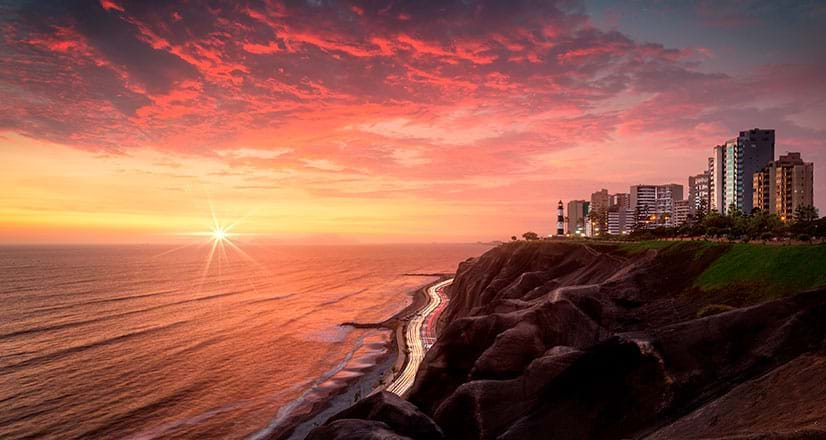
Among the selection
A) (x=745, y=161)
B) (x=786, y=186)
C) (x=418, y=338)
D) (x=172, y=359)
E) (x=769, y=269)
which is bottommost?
(x=172, y=359)

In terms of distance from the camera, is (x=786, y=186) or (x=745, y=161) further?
(x=745, y=161)

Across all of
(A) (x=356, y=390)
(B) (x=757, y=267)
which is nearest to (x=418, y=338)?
(A) (x=356, y=390)

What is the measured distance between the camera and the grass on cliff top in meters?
26.8

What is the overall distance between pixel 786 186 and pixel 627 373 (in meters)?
177

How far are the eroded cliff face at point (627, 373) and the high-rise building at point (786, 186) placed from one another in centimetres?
15470

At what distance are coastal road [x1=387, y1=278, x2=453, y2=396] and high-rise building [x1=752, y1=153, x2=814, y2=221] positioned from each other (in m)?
125

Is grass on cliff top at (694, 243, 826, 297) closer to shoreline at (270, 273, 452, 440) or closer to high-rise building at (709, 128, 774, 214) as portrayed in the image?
shoreline at (270, 273, 452, 440)

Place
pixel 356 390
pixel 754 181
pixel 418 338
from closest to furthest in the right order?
pixel 356 390 < pixel 418 338 < pixel 754 181

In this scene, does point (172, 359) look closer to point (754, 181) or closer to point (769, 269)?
point (769, 269)

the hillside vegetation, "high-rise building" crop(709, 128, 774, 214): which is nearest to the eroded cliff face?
the hillside vegetation

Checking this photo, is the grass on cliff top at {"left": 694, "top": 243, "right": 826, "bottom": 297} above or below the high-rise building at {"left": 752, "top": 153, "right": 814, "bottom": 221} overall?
below

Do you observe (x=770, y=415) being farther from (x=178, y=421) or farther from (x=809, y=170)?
(x=809, y=170)

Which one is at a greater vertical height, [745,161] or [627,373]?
[745,161]

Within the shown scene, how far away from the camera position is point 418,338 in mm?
61000
